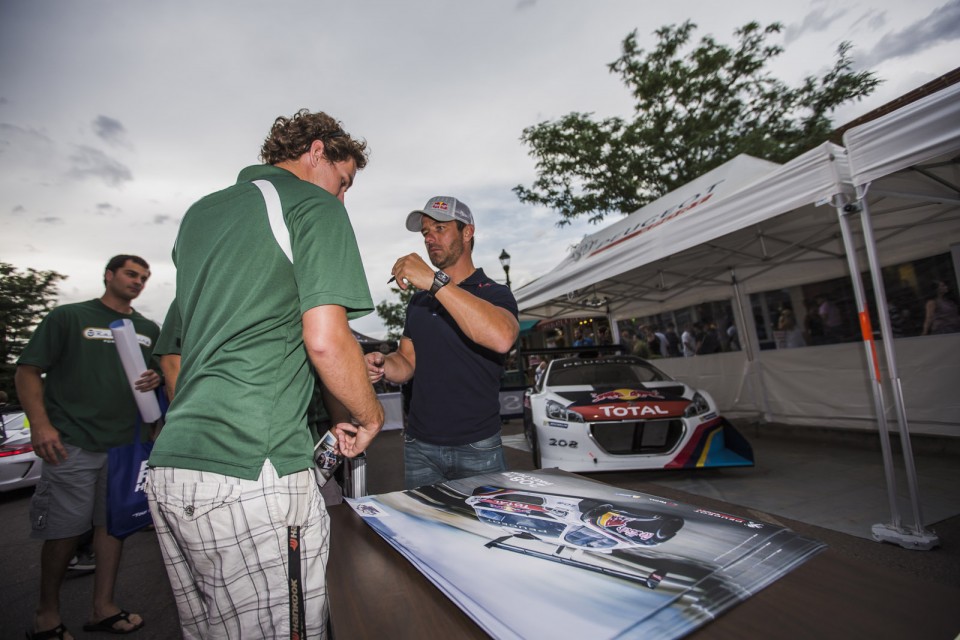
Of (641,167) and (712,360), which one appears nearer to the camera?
(712,360)

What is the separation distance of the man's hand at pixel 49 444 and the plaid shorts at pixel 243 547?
2159 mm

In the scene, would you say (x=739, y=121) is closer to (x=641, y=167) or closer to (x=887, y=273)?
(x=641, y=167)

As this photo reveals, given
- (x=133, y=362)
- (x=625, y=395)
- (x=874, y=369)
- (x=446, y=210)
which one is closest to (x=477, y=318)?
(x=446, y=210)

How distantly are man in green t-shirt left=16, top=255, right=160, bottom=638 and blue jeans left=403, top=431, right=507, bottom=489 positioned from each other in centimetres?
142

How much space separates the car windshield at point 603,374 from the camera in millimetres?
5652

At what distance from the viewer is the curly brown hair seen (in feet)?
4.11

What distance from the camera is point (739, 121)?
10820 millimetres

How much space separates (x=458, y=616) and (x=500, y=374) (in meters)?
1.43

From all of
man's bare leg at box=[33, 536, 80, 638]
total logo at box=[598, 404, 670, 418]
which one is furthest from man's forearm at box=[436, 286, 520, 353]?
total logo at box=[598, 404, 670, 418]

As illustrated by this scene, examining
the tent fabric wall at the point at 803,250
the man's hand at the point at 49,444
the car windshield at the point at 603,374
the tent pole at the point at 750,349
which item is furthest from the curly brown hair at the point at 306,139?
the tent pole at the point at 750,349

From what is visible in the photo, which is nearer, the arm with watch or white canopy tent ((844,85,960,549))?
the arm with watch

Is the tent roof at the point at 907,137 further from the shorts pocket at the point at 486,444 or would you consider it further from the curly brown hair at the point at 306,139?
the curly brown hair at the point at 306,139

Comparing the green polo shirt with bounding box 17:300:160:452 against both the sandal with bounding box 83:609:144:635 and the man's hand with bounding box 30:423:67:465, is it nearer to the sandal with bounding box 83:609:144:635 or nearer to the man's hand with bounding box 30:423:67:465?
the man's hand with bounding box 30:423:67:465

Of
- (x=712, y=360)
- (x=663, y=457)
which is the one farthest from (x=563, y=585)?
(x=712, y=360)
